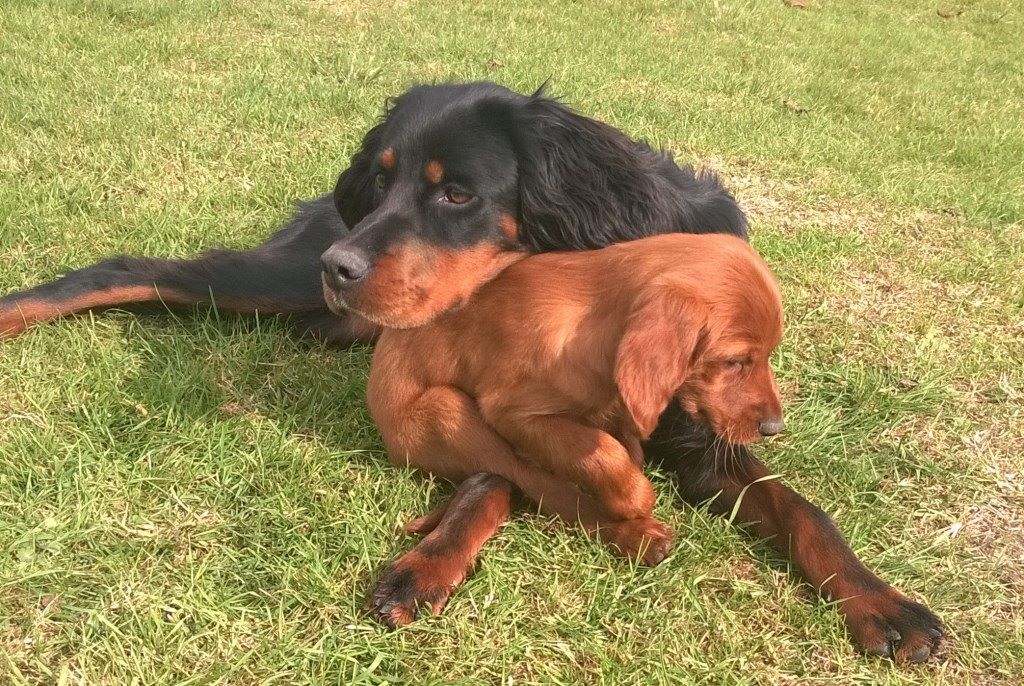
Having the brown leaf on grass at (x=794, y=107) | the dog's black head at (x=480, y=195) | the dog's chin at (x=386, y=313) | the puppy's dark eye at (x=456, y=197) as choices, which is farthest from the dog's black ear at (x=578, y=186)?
the brown leaf on grass at (x=794, y=107)

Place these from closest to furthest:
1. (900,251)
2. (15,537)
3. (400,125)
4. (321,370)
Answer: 1. (15,537)
2. (400,125)
3. (321,370)
4. (900,251)

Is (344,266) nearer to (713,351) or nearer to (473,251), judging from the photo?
(473,251)

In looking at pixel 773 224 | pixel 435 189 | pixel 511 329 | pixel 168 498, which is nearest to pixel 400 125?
pixel 435 189

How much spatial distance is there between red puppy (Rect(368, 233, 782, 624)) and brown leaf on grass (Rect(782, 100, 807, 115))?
448cm

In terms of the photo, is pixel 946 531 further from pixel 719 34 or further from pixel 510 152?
pixel 719 34

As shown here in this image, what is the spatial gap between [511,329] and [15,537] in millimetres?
1294

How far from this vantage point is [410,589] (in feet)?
6.27

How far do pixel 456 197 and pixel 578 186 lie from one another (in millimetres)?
381

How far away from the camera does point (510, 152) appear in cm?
257

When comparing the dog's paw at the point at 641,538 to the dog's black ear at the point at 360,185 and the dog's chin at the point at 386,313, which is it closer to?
the dog's chin at the point at 386,313

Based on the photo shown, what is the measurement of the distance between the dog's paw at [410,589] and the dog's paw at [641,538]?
0.40m

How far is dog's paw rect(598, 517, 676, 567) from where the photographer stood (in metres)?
2.06

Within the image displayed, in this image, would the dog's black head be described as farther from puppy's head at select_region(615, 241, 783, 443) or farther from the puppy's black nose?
the puppy's black nose

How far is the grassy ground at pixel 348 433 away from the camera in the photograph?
Answer: 1.86 meters
